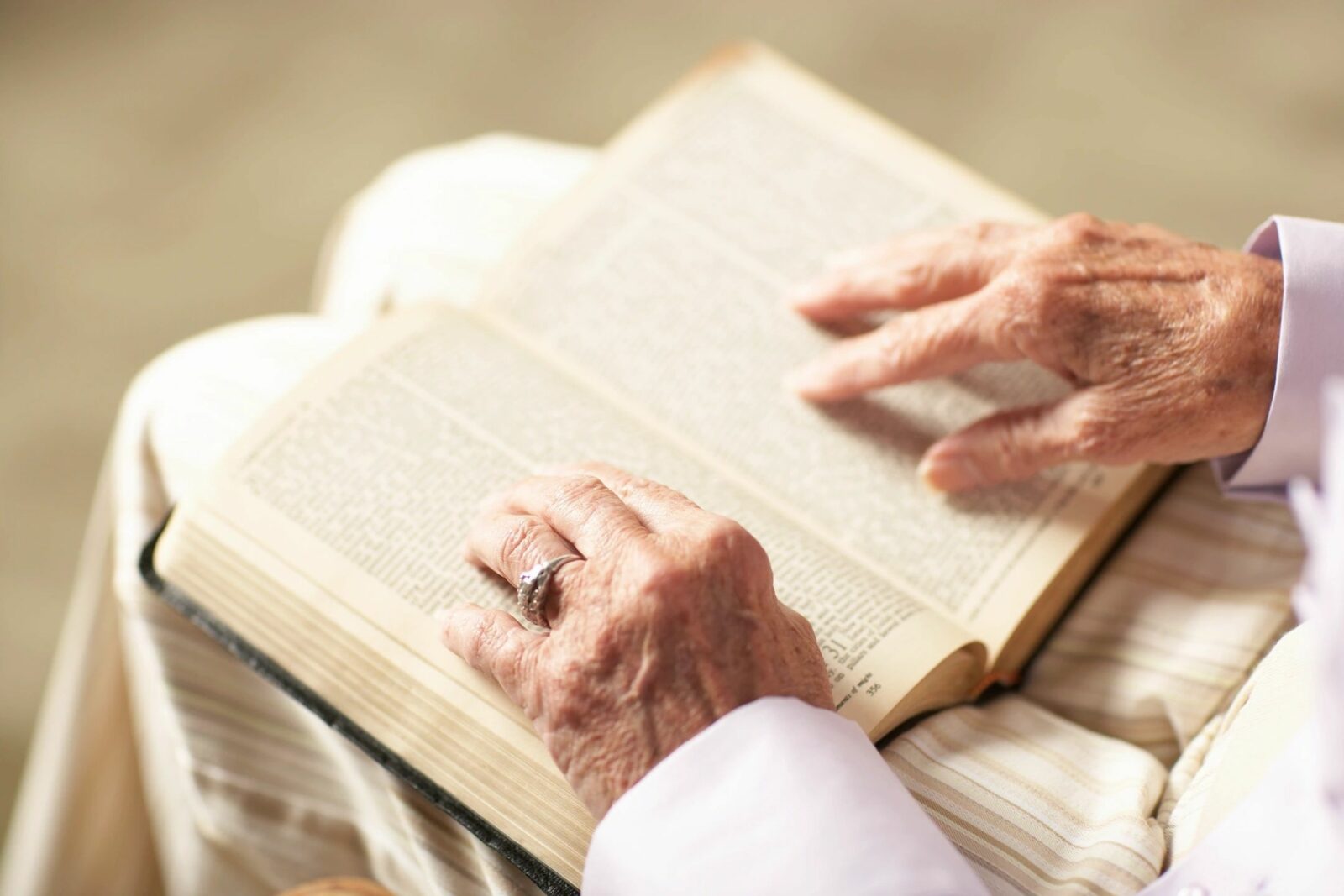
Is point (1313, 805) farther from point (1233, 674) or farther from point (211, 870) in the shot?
point (211, 870)

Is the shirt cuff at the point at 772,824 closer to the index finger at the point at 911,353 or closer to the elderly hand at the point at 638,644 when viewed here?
the elderly hand at the point at 638,644

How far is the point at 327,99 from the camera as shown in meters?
1.83

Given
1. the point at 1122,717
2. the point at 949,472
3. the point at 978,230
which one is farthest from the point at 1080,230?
the point at 1122,717

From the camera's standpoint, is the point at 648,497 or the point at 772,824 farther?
the point at 648,497

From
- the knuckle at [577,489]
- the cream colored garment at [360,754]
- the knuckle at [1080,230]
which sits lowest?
the cream colored garment at [360,754]

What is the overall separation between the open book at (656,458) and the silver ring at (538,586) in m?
0.06

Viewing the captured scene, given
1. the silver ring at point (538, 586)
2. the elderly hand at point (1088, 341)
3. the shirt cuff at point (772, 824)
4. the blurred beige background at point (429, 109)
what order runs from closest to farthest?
the shirt cuff at point (772, 824) < the silver ring at point (538, 586) < the elderly hand at point (1088, 341) < the blurred beige background at point (429, 109)

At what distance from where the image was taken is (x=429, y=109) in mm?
1847

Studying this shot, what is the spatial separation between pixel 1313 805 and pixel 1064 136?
152 cm

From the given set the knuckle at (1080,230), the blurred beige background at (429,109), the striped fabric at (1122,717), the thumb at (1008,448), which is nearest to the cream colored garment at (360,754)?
the striped fabric at (1122,717)

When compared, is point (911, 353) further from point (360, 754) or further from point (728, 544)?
point (360, 754)

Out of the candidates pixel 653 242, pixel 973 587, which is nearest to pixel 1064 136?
pixel 653 242

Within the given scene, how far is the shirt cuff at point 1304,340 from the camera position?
29.7 inches

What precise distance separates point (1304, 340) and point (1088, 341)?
5.3 inches
